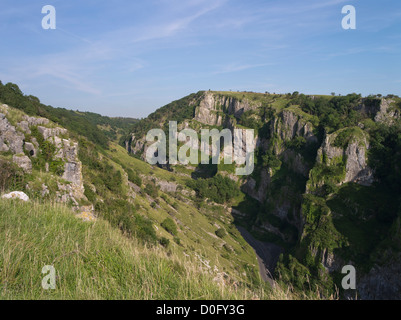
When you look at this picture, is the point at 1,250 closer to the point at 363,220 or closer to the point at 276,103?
A: the point at 363,220

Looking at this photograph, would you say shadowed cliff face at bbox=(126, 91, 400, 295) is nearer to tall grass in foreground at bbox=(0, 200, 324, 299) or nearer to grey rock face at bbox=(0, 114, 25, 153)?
tall grass in foreground at bbox=(0, 200, 324, 299)

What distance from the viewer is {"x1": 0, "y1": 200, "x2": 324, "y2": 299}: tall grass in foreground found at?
3762 millimetres

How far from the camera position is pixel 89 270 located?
4.38 meters

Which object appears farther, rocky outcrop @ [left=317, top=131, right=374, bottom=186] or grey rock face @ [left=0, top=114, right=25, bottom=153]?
rocky outcrop @ [left=317, top=131, right=374, bottom=186]

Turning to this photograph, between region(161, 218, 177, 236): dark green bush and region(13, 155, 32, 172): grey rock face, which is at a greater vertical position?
region(13, 155, 32, 172): grey rock face

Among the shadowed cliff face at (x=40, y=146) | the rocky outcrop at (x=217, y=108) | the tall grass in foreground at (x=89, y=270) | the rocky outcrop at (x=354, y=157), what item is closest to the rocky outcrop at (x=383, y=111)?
the rocky outcrop at (x=354, y=157)

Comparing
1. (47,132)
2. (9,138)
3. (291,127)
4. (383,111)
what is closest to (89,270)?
(9,138)

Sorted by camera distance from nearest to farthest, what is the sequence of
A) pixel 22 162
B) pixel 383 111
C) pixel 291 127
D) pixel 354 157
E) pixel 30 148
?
pixel 22 162
pixel 30 148
pixel 354 157
pixel 383 111
pixel 291 127

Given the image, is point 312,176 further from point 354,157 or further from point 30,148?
point 30,148

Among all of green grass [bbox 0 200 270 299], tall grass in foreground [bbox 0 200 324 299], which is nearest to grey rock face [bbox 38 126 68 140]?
green grass [bbox 0 200 270 299]

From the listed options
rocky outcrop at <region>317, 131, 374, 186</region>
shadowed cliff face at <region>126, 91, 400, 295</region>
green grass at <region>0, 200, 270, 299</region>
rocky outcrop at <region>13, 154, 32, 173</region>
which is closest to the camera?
green grass at <region>0, 200, 270, 299</region>

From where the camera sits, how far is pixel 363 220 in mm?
49906

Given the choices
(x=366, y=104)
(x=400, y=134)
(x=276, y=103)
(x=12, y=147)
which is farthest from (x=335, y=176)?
(x=12, y=147)

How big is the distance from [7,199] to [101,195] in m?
21.0
